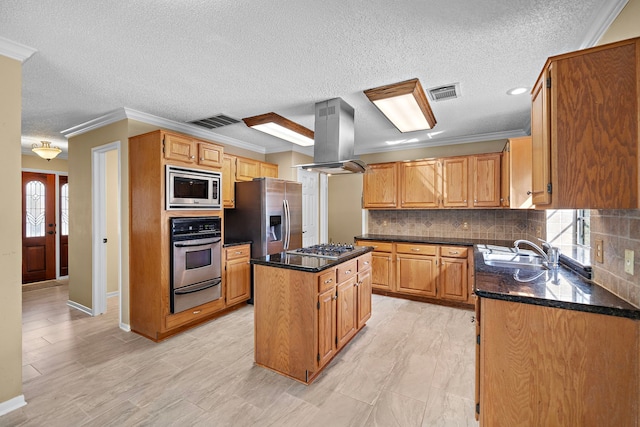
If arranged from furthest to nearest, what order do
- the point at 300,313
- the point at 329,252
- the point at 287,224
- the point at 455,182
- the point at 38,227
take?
the point at 38,227 < the point at 287,224 < the point at 455,182 < the point at 329,252 < the point at 300,313

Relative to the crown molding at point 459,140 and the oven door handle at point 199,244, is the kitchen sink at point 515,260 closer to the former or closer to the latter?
the crown molding at point 459,140

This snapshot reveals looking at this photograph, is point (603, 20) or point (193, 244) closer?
point (603, 20)

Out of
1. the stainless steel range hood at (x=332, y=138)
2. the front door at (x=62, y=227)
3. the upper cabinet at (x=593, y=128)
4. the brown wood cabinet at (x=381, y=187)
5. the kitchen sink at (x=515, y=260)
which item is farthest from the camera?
the front door at (x=62, y=227)

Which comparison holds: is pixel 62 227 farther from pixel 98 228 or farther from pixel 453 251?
pixel 453 251

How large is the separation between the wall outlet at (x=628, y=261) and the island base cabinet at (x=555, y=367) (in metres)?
0.26

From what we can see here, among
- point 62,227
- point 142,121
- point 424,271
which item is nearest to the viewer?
point 142,121

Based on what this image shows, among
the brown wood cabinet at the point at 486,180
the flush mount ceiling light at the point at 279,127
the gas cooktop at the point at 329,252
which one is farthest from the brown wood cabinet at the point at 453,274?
the flush mount ceiling light at the point at 279,127

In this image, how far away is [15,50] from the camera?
6.77 ft

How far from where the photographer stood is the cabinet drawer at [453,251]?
4.09m

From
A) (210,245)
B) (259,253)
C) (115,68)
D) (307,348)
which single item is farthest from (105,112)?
(307,348)

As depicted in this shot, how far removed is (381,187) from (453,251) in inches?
62.5

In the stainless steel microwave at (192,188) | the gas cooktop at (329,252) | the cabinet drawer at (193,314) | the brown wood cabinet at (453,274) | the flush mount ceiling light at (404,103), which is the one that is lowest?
the cabinet drawer at (193,314)

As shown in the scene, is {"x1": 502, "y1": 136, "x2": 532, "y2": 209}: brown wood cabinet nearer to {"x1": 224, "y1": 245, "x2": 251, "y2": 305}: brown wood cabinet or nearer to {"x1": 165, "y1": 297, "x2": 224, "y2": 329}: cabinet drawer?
{"x1": 224, "y1": 245, "x2": 251, "y2": 305}: brown wood cabinet

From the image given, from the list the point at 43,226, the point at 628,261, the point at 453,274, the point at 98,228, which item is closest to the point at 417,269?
the point at 453,274
